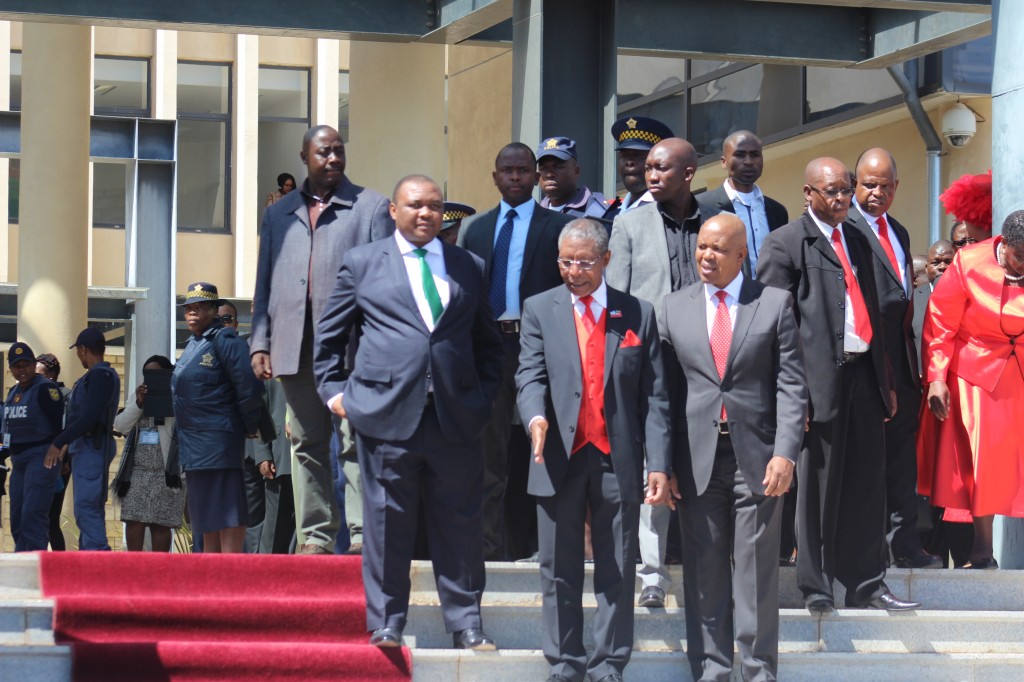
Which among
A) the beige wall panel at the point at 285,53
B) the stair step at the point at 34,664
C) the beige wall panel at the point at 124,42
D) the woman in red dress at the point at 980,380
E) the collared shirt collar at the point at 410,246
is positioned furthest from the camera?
the beige wall panel at the point at 285,53

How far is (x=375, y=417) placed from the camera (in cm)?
692

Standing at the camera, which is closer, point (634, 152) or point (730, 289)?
point (730, 289)

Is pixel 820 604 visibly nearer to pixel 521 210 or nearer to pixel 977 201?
pixel 521 210

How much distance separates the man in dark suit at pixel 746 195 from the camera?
27.0ft

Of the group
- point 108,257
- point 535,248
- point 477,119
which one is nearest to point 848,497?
point 535,248

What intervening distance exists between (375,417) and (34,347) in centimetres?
1033

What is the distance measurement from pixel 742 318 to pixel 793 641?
1.50 metres

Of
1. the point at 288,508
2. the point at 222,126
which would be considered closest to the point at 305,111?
the point at 222,126

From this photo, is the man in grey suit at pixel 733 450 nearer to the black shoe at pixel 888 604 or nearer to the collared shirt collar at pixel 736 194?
the black shoe at pixel 888 604

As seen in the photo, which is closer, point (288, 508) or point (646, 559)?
point (646, 559)

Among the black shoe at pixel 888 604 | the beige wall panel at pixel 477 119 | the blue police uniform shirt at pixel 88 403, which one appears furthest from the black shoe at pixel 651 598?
the beige wall panel at pixel 477 119

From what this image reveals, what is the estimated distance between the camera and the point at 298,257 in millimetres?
7898

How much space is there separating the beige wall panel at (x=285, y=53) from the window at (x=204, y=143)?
2.41ft

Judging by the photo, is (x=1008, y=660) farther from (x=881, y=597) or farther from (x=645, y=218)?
(x=645, y=218)
